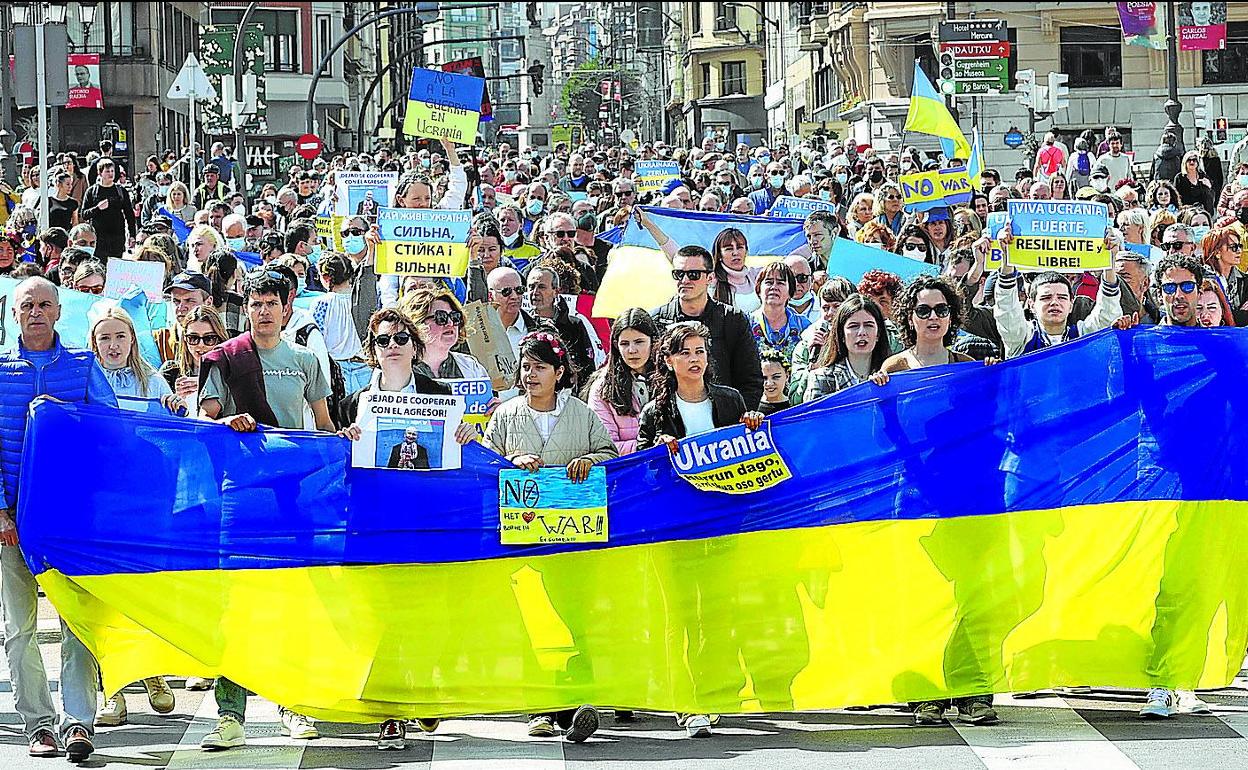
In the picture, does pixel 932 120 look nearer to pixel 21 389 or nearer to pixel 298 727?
pixel 298 727

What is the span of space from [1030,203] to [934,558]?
4.81 m

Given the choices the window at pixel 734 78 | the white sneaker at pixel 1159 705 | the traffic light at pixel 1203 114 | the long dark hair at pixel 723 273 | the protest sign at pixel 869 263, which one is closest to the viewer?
the white sneaker at pixel 1159 705

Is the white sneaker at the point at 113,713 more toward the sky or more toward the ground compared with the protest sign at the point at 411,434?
more toward the ground

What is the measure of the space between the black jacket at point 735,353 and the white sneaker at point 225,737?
267 cm

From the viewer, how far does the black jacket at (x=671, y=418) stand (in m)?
8.22

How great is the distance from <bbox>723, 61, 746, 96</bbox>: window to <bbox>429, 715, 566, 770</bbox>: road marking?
107849mm

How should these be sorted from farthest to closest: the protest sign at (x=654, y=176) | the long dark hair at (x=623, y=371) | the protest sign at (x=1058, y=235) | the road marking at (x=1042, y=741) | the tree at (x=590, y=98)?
1. the tree at (x=590, y=98)
2. the protest sign at (x=654, y=176)
3. the protest sign at (x=1058, y=235)
4. the long dark hair at (x=623, y=371)
5. the road marking at (x=1042, y=741)

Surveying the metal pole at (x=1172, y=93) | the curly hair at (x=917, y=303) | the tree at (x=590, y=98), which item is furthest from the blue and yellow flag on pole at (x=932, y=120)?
the tree at (x=590, y=98)

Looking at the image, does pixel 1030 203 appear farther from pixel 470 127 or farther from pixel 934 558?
pixel 470 127

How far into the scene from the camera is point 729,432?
7.99m

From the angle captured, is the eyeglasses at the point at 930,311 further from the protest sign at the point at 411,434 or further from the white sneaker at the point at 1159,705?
the protest sign at the point at 411,434

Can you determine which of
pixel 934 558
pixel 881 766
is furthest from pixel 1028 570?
pixel 881 766

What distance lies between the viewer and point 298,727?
7.96 metres

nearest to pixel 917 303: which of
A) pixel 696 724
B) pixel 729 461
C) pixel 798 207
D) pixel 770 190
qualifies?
pixel 729 461
